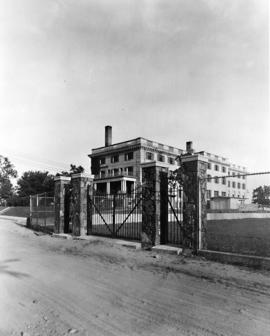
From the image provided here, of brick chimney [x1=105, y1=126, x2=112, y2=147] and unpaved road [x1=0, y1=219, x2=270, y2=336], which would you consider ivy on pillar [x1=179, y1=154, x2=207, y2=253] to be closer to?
unpaved road [x1=0, y1=219, x2=270, y2=336]

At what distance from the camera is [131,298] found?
4.95m

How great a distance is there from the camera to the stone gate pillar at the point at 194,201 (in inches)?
343

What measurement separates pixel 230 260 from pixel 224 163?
62.2 meters

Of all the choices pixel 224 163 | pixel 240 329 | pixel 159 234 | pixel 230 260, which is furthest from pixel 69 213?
pixel 224 163

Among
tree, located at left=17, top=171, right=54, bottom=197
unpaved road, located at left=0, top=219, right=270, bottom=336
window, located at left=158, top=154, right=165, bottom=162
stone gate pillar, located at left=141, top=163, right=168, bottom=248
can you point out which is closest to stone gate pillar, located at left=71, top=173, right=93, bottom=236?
stone gate pillar, located at left=141, top=163, right=168, bottom=248

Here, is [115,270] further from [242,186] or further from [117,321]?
[242,186]

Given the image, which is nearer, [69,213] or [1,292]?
[1,292]

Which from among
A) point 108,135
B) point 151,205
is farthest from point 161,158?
point 151,205

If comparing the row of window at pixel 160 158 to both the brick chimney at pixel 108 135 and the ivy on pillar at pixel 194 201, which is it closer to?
the brick chimney at pixel 108 135

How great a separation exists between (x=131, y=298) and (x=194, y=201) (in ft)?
14.6

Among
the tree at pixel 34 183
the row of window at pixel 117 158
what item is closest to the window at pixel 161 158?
the row of window at pixel 117 158

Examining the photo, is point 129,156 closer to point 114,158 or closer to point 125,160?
point 125,160

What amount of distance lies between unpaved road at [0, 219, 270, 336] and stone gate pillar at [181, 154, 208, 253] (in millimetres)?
759

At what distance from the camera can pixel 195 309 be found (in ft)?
14.7
